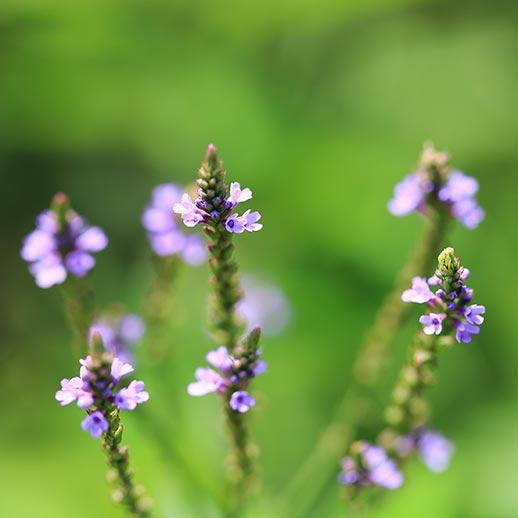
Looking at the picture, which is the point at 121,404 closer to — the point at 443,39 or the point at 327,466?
the point at 327,466

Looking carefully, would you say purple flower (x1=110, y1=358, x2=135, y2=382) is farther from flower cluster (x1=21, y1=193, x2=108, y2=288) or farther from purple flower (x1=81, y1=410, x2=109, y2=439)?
flower cluster (x1=21, y1=193, x2=108, y2=288)

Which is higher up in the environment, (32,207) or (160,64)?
(160,64)

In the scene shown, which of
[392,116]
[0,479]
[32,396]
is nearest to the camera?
[0,479]

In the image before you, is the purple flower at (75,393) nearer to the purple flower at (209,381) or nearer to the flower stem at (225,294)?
the purple flower at (209,381)

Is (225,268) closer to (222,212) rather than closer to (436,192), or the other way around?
(222,212)

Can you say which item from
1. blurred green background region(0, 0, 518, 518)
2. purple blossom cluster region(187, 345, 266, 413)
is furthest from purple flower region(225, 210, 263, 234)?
blurred green background region(0, 0, 518, 518)

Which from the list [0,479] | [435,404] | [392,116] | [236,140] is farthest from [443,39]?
[0,479]
